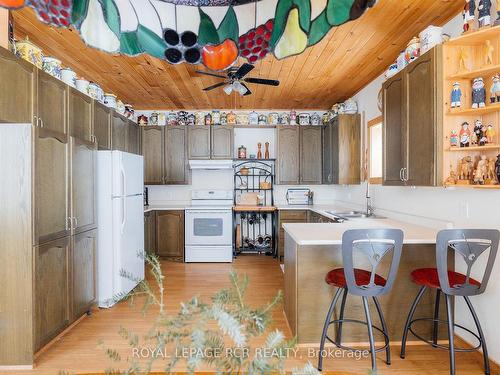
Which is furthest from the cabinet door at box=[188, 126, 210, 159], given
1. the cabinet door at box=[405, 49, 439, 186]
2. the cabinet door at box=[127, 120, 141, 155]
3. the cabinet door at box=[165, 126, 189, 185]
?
the cabinet door at box=[405, 49, 439, 186]

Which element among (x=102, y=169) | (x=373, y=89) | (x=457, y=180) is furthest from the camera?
(x=373, y=89)

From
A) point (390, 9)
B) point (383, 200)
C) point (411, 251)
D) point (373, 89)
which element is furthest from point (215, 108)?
point (411, 251)

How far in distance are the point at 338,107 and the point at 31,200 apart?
3.87 m

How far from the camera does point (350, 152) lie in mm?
4410

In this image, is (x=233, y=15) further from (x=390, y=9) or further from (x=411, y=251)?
(x=411, y=251)

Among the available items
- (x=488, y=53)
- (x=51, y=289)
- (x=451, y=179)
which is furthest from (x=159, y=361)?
(x=488, y=53)

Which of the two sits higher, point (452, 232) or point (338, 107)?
A: point (338, 107)

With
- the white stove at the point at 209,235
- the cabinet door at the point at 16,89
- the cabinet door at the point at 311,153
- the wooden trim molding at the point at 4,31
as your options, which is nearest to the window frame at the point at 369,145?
the cabinet door at the point at 311,153

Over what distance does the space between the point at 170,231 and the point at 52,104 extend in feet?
9.30

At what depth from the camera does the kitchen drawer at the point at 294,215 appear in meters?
4.98

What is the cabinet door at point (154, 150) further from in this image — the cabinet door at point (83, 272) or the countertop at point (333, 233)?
the countertop at point (333, 233)

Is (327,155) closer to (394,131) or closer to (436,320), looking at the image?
(394,131)

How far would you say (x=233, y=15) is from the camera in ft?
3.52

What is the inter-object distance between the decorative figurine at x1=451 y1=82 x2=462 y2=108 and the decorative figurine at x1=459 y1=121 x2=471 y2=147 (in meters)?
0.14
